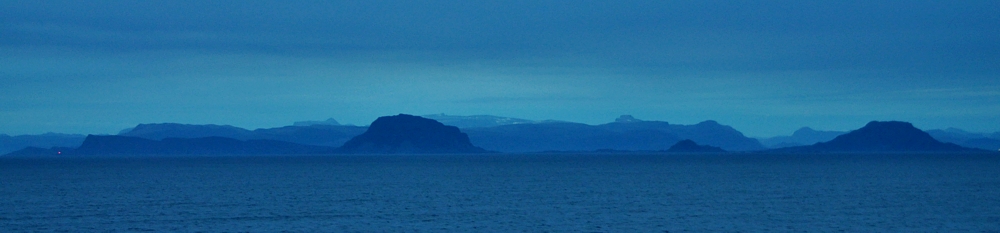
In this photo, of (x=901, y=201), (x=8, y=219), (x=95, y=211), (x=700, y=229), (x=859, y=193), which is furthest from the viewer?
(x=859, y=193)

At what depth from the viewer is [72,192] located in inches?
3396

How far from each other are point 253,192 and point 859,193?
51.5 m

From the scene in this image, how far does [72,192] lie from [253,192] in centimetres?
1715

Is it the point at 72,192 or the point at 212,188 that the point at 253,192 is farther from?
the point at 72,192

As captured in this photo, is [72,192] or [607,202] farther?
[72,192]

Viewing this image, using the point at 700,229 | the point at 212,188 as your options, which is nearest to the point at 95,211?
the point at 212,188

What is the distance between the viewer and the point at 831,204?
67.1 m

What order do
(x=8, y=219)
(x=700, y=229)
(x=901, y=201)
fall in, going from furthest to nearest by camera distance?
1. (x=901, y=201)
2. (x=8, y=219)
3. (x=700, y=229)

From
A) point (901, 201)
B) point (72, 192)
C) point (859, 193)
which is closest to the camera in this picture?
point (901, 201)

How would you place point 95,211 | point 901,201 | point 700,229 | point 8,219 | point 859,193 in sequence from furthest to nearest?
point 859,193
point 901,201
point 95,211
point 8,219
point 700,229

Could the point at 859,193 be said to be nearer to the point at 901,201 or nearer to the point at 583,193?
the point at 901,201

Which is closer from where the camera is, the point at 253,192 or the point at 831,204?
the point at 831,204

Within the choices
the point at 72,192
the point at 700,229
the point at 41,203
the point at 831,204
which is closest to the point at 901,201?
the point at 831,204

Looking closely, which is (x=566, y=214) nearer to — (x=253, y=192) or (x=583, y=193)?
(x=583, y=193)
